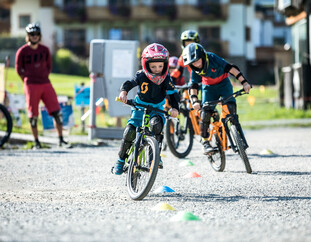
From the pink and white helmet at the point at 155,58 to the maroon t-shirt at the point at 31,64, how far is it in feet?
15.5

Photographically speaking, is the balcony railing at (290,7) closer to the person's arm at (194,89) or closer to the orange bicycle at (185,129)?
the orange bicycle at (185,129)

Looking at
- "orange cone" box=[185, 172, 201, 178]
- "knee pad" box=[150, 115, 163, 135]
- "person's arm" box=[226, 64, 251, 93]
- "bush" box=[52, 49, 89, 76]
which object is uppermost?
"bush" box=[52, 49, 89, 76]

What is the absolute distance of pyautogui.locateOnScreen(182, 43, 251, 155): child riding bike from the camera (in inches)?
321

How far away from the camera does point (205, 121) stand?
8.65 metres

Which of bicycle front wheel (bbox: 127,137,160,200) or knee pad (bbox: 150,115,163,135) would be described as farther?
knee pad (bbox: 150,115,163,135)

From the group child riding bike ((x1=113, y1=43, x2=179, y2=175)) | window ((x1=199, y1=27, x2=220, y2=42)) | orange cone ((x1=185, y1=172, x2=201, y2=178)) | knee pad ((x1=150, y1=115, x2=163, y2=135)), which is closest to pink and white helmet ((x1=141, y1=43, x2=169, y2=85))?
child riding bike ((x1=113, y1=43, x2=179, y2=175))

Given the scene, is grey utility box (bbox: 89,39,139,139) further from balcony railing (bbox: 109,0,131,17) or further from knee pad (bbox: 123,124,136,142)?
balcony railing (bbox: 109,0,131,17)

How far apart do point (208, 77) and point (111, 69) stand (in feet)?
15.6

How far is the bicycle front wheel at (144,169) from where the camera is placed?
623 cm

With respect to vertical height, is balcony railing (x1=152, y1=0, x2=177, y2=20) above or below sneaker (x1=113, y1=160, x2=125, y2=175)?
above

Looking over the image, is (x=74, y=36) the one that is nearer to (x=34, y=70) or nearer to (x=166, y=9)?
(x=166, y=9)

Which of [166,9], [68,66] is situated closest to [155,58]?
[68,66]

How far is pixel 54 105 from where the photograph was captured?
11.5 meters

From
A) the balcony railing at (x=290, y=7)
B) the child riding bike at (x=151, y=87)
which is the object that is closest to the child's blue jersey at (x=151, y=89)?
the child riding bike at (x=151, y=87)
